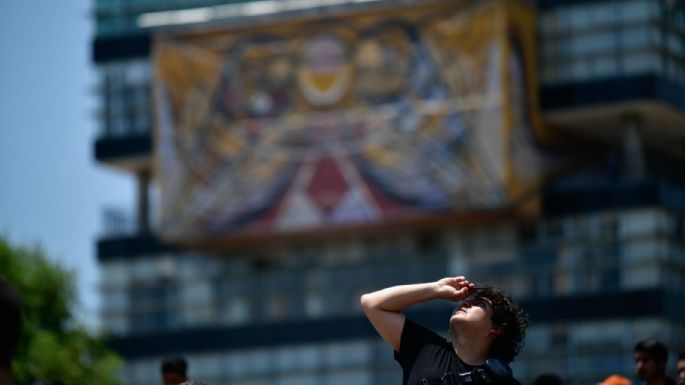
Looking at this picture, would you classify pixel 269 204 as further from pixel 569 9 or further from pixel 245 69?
pixel 569 9

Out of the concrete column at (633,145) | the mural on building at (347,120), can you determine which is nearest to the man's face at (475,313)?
the mural on building at (347,120)

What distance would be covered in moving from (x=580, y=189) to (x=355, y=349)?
36.4 ft

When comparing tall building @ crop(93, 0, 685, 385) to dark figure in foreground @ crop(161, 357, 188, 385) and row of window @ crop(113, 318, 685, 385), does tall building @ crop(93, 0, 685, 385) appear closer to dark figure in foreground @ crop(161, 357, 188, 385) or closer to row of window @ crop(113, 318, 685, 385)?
row of window @ crop(113, 318, 685, 385)

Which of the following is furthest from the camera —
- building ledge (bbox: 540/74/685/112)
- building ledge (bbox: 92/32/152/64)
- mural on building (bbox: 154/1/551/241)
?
building ledge (bbox: 92/32/152/64)

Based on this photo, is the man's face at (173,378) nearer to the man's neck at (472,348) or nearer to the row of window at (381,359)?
the man's neck at (472,348)

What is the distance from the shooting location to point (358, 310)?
8562cm

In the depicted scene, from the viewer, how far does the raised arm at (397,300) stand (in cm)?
→ 1002

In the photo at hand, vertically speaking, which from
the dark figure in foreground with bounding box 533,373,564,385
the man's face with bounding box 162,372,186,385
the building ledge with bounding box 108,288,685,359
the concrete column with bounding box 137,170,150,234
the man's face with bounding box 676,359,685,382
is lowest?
the building ledge with bounding box 108,288,685,359

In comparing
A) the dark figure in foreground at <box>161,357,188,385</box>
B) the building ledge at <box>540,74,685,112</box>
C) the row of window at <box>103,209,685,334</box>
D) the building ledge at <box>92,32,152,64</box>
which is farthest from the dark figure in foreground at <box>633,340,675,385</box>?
the building ledge at <box>92,32,152,64</box>

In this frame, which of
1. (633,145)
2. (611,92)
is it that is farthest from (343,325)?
(611,92)

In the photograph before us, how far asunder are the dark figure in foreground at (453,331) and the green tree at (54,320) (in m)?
52.8

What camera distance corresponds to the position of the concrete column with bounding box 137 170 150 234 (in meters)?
93.5

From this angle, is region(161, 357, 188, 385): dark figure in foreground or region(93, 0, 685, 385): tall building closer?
region(161, 357, 188, 385): dark figure in foreground

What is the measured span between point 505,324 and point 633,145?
73.8 m
